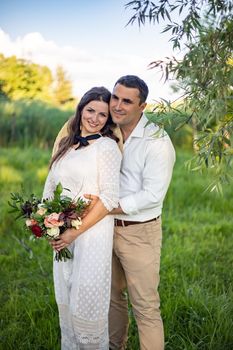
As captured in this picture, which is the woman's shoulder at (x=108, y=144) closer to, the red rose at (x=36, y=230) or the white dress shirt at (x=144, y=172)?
the white dress shirt at (x=144, y=172)

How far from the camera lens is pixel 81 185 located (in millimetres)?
3002

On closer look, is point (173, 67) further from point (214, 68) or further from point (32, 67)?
point (32, 67)

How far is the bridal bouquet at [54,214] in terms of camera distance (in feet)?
9.15

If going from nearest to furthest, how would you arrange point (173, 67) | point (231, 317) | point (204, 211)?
point (173, 67) < point (231, 317) < point (204, 211)

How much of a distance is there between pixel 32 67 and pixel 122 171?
565 inches

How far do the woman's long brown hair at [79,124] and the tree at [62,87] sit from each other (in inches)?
710

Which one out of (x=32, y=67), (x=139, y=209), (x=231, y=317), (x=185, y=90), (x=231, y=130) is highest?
(x=32, y=67)

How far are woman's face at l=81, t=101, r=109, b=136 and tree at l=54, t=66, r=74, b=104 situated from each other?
59.5ft

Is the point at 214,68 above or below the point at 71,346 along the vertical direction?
above

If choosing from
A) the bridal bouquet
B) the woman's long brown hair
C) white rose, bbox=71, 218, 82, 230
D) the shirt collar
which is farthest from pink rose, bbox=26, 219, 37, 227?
the shirt collar

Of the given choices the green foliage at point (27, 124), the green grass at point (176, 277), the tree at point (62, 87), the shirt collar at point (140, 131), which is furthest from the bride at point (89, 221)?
the tree at point (62, 87)

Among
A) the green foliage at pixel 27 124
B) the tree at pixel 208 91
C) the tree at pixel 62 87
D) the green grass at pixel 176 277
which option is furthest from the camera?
the tree at pixel 62 87

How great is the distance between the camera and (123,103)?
3037mm

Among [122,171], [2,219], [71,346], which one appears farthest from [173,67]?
[2,219]
